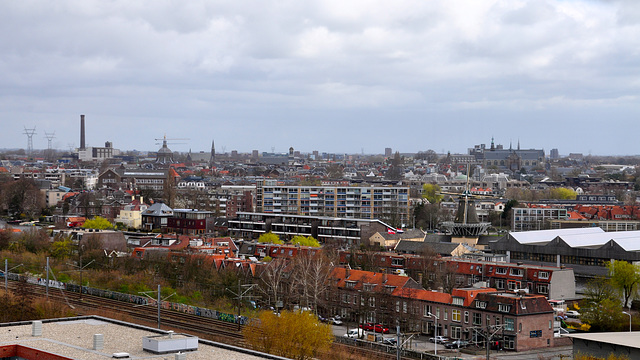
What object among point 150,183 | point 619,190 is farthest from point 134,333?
point 619,190

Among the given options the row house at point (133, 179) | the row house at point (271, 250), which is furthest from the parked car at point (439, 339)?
the row house at point (133, 179)

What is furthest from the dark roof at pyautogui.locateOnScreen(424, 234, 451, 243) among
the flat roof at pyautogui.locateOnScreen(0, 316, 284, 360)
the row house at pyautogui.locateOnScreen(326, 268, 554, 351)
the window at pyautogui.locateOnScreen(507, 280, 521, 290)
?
the flat roof at pyautogui.locateOnScreen(0, 316, 284, 360)

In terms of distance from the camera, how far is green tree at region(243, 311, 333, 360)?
23.5m

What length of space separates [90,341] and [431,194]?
86136 mm

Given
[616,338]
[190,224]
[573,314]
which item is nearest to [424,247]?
[573,314]

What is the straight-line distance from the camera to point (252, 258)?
44.5 metres

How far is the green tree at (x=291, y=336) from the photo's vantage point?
23.5 metres

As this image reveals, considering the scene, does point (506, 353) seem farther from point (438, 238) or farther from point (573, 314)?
point (438, 238)

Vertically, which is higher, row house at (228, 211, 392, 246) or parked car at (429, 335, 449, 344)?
row house at (228, 211, 392, 246)

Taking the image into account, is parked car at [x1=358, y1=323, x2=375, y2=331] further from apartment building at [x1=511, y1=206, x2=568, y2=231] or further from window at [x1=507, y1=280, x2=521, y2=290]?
apartment building at [x1=511, y1=206, x2=568, y2=231]

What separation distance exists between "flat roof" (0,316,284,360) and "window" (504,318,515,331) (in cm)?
1320

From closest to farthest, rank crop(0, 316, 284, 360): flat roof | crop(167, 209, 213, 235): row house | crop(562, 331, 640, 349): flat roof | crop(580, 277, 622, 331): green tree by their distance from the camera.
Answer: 1. crop(0, 316, 284, 360): flat roof
2. crop(562, 331, 640, 349): flat roof
3. crop(580, 277, 622, 331): green tree
4. crop(167, 209, 213, 235): row house

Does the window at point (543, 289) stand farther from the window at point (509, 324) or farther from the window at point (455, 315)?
the window at point (509, 324)

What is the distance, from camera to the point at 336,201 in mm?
76000
